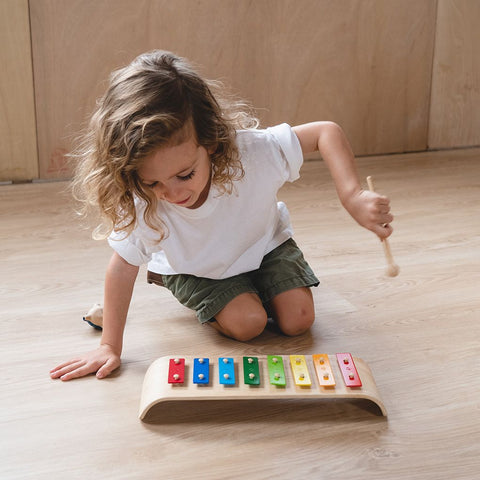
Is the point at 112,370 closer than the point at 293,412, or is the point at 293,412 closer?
the point at 293,412

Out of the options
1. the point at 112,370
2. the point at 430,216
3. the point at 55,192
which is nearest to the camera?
the point at 112,370

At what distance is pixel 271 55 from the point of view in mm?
2256

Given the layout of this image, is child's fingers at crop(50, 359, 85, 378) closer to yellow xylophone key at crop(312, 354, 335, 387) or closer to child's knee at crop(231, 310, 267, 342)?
child's knee at crop(231, 310, 267, 342)

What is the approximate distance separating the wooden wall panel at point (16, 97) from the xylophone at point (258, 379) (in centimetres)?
118

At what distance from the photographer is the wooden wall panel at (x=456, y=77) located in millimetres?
2406

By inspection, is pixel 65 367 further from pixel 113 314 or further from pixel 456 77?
pixel 456 77

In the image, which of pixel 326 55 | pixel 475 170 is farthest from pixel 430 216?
pixel 326 55

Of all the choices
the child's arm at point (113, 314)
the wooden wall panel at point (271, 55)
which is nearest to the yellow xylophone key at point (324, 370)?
the child's arm at point (113, 314)

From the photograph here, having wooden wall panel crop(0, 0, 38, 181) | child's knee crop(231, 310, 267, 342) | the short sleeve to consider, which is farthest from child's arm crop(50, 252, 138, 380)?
wooden wall panel crop(0, 0, 38, 181)

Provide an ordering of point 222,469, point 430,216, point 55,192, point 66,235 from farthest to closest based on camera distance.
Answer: point 55,192
point 430,216
point 66,235
point 222,469

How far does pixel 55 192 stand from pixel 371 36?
113 cm

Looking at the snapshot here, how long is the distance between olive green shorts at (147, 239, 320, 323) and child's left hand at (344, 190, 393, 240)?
0.28 metres

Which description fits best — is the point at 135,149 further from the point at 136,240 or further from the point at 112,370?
the point at 112,370

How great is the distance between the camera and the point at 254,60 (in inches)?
88.3
